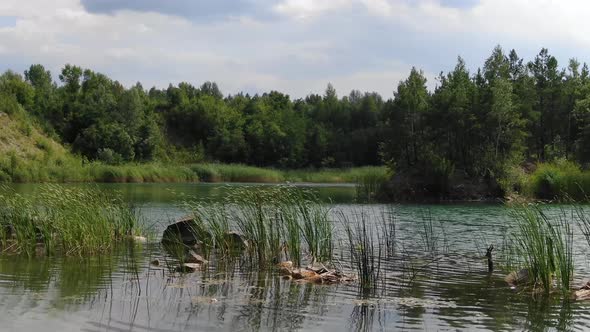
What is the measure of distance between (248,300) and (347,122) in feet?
365

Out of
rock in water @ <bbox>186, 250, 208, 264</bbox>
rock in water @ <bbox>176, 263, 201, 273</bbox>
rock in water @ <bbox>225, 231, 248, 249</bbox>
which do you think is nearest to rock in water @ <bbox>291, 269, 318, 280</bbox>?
rock in water @ <bbox>176, 263, 201, 273</bbox>

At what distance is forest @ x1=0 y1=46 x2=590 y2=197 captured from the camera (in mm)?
51750

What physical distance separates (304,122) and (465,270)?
99579mm

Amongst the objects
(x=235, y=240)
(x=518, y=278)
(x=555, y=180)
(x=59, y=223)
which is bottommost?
(x=518, y=278)

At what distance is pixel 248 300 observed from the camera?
1179 centimetres

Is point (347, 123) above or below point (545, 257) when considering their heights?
above

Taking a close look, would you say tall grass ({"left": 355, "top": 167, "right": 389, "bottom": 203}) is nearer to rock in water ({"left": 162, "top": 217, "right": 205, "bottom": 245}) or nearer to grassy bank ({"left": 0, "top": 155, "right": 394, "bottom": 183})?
grassy bank ({"left": 0, "top": 155, "right": 394, "bottom": 183})

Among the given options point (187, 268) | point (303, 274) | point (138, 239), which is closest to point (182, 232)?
point (138, 239)

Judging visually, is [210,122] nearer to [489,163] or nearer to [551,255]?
[489,163]

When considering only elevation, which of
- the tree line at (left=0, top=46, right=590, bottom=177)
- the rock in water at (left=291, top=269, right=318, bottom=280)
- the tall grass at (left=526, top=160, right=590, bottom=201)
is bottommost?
the rock in water at (left=291, top=269, right=318, bottom=280)

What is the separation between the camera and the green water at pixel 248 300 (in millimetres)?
10195

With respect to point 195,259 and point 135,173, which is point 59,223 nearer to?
point 195,259

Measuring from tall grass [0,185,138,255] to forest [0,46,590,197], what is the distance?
121ft

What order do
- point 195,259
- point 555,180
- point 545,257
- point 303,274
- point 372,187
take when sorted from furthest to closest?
point 372,187 → point 555,180 → point 195,259 → point 303,274 → point 545,257
